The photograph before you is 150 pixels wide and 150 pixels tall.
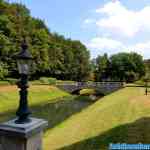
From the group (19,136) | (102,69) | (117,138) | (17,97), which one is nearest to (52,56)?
(102,69)

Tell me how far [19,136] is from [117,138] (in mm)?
8677

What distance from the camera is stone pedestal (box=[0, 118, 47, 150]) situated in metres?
8.00

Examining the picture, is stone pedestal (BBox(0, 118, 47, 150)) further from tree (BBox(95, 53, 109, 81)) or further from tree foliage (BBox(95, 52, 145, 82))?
tree (BBox(95, 53, 109, 81))

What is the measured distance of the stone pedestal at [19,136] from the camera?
800cm

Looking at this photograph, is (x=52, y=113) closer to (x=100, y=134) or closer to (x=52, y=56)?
(x=100, y=134)

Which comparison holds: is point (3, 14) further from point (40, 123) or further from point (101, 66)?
point (40, 123)

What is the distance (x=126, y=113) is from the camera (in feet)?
78.9

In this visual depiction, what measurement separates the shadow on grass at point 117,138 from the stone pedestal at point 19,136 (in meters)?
6.61

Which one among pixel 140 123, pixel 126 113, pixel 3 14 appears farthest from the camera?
pixel 3 14

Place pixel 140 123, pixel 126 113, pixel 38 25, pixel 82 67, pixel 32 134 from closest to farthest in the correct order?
pixel 32 134 → pixel 140 123 → pixel 126 113 → pixel 38 25 → pixel 82 67

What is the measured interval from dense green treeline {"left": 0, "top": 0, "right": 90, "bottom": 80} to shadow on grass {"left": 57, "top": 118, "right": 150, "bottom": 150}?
30332 mm

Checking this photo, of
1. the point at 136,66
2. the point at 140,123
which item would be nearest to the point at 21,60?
the point at 140,123

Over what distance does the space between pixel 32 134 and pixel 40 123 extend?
1.89 feet

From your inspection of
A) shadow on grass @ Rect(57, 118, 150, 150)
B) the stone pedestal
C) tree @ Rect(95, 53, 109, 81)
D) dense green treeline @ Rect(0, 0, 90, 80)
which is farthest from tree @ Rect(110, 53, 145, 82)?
the stone pedestal
